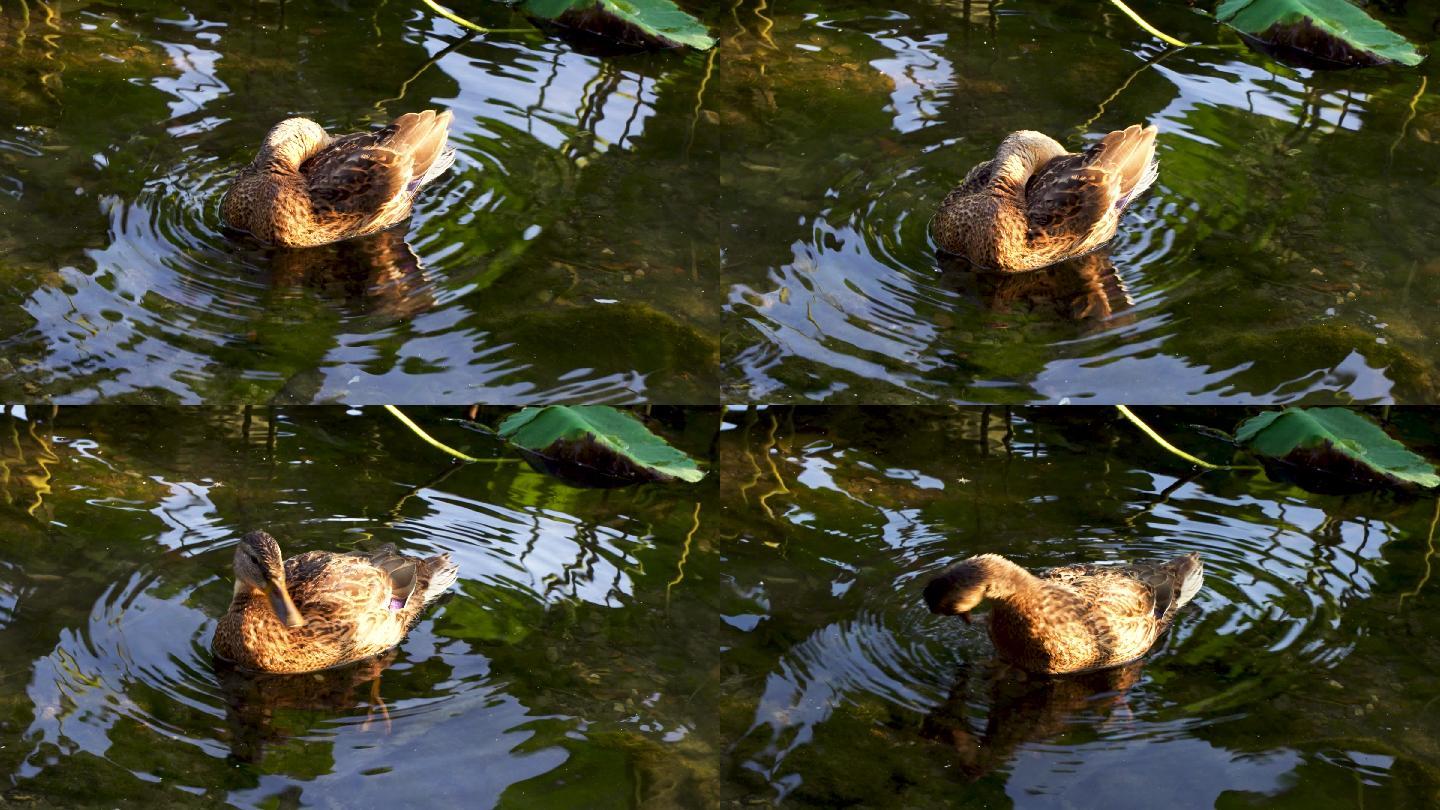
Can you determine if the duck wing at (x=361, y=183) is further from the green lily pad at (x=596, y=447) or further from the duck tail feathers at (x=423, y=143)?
the green lily pad at (x=596, y=447)

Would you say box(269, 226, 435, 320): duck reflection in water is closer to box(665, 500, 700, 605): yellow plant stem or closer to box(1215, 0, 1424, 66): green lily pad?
box(665, 500, 700, 605): yellow plant stem

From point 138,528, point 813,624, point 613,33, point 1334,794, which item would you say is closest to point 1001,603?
point 813,624

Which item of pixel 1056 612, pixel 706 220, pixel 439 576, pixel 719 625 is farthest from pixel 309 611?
pixel 706 220

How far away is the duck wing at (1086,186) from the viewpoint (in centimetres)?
728

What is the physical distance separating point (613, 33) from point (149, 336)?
3.51 metres

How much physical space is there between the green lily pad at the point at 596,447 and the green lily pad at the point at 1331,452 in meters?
2.28

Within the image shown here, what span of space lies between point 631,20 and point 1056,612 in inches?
177

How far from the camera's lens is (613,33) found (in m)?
9.20

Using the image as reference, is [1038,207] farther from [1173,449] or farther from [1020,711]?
[1020,711]

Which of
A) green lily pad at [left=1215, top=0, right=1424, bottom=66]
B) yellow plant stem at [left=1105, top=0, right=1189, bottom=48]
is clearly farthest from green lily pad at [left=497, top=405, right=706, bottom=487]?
green lily pad at [left=1215, top=0, right=1424, bottom=66]

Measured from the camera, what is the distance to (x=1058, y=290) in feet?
23.7

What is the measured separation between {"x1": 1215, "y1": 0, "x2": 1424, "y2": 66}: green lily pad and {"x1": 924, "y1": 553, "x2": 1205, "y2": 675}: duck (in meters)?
4.49

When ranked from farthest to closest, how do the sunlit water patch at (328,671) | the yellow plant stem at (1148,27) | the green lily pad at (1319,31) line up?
1. the yellow plant stem at (1148,27)
2. the green lily pad at (1319,31)
3. the sunlit water patch at (328,671)

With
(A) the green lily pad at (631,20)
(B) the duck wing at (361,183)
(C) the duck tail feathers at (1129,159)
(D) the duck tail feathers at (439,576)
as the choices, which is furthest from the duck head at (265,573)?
(A) the green lily pad at (631,20)
